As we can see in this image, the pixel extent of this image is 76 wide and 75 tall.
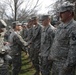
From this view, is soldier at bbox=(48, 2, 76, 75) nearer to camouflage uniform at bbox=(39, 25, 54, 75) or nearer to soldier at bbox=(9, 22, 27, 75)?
camouflage uniform at bbox=(39, 25, 54, 75)

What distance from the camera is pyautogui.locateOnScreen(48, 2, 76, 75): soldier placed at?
476cm

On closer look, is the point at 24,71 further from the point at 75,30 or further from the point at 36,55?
the point at 75,30

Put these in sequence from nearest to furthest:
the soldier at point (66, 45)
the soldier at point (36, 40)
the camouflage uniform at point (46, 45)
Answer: the soldier at point (66, 45), the camouflage uniform at point (46, 45), the soldier at point (36, 40)

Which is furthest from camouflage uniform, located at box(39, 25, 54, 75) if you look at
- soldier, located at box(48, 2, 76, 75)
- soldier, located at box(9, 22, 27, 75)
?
soldier, located at box(48, 2, 76, 75)

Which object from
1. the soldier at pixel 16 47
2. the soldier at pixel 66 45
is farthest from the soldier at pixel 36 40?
the soldier at pixel 66 45

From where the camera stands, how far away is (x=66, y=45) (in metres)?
5.10

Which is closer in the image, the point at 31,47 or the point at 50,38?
the point at 50,38

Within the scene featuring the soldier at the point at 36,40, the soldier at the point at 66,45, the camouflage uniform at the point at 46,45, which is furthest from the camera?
the soldier at the point at 36,40

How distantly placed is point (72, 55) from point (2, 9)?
2984cm

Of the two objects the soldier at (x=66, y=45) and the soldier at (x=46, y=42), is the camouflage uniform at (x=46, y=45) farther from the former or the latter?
the soldier at (x=66, y=45)

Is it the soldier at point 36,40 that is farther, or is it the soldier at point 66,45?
the soldier at point 36,40

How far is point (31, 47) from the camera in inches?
400

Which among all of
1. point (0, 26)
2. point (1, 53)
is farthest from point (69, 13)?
point (0, 26)

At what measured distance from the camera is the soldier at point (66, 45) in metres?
4.76
